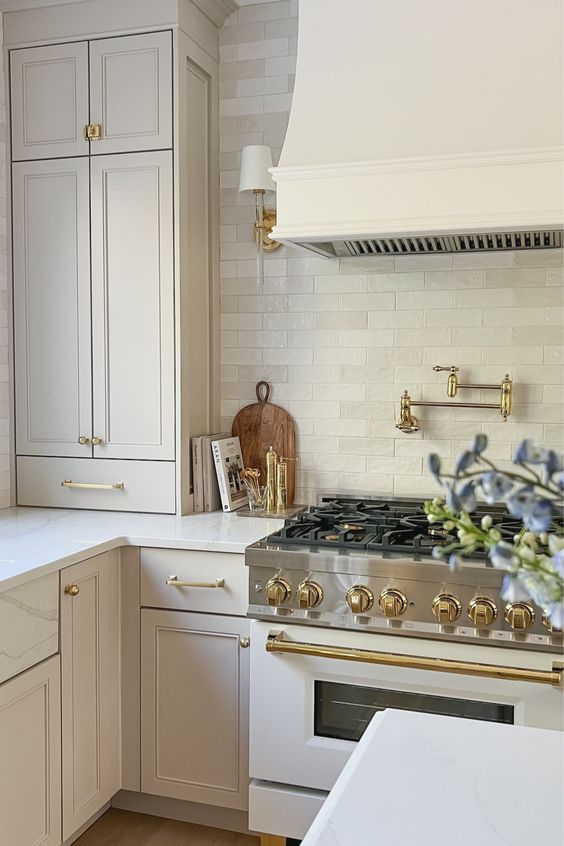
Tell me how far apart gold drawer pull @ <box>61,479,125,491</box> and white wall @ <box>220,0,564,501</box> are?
1.62ft

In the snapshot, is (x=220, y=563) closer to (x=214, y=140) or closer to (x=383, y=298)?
(x=383, y=298)

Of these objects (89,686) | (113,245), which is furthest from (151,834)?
(113,245)

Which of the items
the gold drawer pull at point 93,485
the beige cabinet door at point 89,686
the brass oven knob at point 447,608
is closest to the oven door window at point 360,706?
the brass oven knob at point 447,608

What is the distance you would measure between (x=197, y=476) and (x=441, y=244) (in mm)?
1162

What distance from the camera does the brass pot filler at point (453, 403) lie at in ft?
9.39

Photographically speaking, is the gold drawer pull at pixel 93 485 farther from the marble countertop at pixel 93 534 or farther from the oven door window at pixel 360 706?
the oven door window at pixel 360 706

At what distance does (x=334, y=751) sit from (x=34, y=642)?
2.83 feet

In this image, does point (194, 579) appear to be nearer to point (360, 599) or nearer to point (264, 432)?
point (360, 599)

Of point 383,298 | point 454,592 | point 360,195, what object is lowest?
point 454,592

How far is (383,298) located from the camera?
120 inches

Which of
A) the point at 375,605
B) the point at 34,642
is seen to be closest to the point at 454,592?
the point at 375,605

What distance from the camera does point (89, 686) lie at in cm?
253

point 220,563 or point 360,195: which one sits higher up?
point 360,195

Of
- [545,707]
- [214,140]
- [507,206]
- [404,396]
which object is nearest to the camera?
[545,707]
